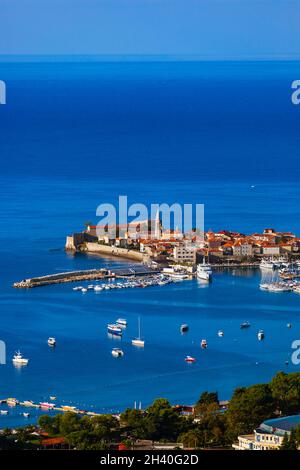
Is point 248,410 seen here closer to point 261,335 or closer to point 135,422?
point 135,422

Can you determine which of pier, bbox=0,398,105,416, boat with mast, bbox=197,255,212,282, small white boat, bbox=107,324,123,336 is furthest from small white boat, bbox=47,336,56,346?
boat with mast, bbox=197,255,212,282

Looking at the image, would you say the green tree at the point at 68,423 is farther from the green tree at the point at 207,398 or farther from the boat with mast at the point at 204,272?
the boat with mast at the point at 204,272

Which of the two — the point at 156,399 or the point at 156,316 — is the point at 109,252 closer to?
the point at 156,316

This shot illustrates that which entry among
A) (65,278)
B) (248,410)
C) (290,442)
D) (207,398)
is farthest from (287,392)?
(65,278)

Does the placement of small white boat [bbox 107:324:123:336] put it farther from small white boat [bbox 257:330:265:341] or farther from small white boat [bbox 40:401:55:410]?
small white boat [bbox 40:401:55:410]

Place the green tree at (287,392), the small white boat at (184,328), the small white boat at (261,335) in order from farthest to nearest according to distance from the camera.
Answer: the small white boat at (184,328), the small white boat at (261,335), the green tree at (287,392)

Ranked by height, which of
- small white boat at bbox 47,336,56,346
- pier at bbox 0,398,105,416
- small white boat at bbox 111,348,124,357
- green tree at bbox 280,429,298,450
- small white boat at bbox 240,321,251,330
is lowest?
green tree at bbox 280,429,298,450

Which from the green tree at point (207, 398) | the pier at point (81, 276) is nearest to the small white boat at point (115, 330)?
the pier at point (81, 276)
